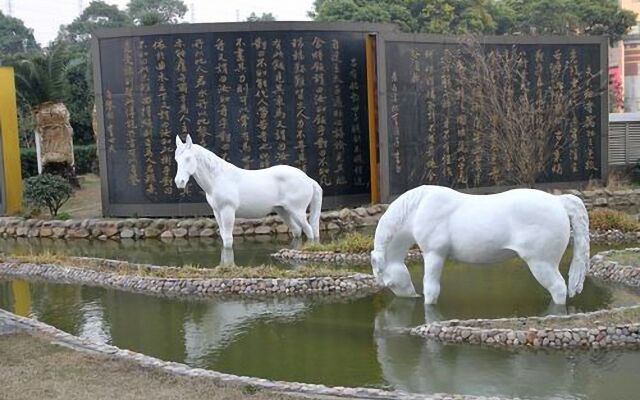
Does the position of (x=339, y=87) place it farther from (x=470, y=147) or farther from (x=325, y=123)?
(x=470, y=147)

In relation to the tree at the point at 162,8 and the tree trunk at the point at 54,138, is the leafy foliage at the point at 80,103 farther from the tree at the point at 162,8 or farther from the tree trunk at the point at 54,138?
the tree at the point at 162,8

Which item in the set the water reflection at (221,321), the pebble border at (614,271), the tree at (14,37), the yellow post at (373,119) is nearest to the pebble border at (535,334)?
the water reflection at (221,321)

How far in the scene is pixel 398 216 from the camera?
847cm

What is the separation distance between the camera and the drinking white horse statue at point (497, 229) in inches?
310

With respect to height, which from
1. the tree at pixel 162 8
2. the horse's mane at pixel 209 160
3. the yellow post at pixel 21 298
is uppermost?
the tree at pixel 162 8

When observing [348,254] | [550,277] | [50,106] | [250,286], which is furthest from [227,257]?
[50,106]

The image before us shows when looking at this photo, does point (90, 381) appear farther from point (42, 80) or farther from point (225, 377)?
point (42, 80)

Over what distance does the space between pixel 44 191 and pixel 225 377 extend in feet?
41.0

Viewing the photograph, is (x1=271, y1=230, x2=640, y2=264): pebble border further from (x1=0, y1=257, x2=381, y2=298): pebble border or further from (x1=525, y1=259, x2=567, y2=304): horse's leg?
(x1=525, y1=259, x2=567, y2=304): horse's leg

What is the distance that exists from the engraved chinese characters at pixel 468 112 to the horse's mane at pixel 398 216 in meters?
8.31

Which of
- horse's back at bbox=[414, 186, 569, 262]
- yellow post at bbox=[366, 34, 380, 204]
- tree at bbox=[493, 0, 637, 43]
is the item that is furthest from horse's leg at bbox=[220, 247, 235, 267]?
tree at bbox=[493, 0, 637, 43]

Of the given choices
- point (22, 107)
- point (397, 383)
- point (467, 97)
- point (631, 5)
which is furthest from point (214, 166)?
point (631, 5)

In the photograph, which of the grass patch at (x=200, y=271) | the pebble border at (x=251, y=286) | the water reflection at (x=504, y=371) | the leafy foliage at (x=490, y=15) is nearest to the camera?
the water reflection at (x=504, y=371)

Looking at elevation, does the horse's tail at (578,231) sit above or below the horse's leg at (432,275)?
above
